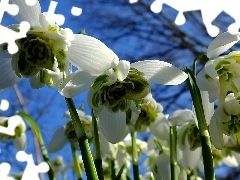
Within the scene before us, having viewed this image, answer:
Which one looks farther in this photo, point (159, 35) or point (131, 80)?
point (159, 35)

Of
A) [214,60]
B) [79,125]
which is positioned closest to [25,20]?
[79,125]

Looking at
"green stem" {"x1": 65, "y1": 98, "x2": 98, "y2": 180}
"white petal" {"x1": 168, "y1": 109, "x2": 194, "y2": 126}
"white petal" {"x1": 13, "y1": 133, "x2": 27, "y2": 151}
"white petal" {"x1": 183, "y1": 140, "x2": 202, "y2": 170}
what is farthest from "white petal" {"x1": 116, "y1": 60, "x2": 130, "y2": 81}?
"white petal" {"x1": 13, "y1": 133, "x2": 27, "y2": 151}

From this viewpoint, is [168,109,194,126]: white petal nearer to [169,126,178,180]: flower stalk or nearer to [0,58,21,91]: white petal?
[169,126,178,180]: flower stalk

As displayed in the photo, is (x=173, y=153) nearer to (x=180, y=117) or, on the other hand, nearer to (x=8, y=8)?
(x=180, y=117)

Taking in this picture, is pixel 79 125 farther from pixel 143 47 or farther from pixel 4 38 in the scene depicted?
pixel 143 47

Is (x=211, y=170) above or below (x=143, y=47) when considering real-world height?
below

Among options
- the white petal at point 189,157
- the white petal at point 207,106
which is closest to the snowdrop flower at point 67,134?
the white petal at point 189,157

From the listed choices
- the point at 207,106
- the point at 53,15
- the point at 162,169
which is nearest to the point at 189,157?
the point at 162,169
